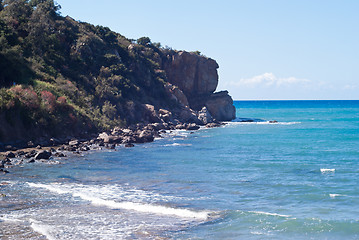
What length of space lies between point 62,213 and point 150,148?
2572 centimetres

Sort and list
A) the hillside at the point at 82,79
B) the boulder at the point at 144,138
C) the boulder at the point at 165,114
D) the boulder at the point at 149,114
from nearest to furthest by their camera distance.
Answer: the hillside at the point at 82,79, the boulder at the point at 144,138, the boulder at the point at 149,114, the boulder at the point at 165,114

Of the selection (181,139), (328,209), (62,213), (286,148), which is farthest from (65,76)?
(328,209)

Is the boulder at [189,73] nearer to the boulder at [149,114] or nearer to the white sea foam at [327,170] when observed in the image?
the boulder at [149,114]

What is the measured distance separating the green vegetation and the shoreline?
2.50 m

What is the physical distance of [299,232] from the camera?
667 inches

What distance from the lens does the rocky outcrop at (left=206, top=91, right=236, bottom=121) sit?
91.2 metres

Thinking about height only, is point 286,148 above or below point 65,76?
below

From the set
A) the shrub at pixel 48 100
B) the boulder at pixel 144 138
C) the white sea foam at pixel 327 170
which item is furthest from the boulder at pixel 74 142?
the white sea foam at pixel 327 170

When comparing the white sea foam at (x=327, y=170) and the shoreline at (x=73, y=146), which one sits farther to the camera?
the shoreline at (x=73, y=146)

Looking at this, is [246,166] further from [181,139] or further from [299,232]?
[181,139]

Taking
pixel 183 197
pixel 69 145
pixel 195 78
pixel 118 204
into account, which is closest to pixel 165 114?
pixel 195 78

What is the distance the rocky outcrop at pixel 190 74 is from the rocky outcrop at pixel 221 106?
8.97 feet

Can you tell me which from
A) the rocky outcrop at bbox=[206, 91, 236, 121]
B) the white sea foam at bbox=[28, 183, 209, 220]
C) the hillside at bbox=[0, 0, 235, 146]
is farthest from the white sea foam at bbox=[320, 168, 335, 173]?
the rocky outcrop at bbox=[206, 91, 236, 121]

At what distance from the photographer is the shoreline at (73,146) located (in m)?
33.2
